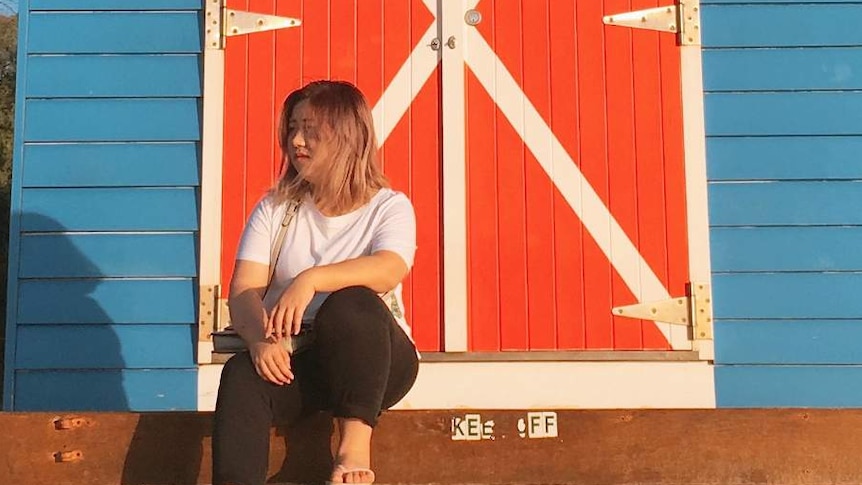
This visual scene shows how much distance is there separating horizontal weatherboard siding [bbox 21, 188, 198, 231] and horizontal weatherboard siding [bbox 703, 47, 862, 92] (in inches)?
82.5

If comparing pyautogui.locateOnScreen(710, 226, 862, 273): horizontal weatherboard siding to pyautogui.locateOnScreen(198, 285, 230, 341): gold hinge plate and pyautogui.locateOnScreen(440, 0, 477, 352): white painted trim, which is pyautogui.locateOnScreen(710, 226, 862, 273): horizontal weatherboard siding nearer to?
pyautogui.locateOnScreen(440, 0, 477, 352): white painted trim

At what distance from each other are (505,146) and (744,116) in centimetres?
94

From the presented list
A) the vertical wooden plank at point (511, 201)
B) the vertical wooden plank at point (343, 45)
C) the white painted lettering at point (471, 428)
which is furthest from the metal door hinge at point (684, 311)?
the white painted lettering at point (471, 428)

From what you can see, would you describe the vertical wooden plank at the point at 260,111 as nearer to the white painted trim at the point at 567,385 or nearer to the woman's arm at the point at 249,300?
the white painted trim at the point at 567,385

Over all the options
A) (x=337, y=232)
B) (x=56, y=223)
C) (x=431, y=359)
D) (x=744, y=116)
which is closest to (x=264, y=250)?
(x=337, y=232)

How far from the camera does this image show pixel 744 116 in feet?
11.9

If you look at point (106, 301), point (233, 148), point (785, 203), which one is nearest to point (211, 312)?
point (106, 301)

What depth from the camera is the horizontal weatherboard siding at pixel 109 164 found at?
3.63 metres

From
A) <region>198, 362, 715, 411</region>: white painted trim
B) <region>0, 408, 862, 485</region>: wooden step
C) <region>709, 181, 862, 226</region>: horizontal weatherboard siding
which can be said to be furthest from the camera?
<region>709, 181, 862, 226</region>: horizontal weatherboard siding

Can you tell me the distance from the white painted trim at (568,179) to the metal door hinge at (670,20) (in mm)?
475

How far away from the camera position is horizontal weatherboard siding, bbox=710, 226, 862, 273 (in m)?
3.55

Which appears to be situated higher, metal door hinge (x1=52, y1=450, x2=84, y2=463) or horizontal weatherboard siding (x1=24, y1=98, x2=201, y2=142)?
horizontal weatherboard siding (x1=24, y1=98, x2=201, y2=142)

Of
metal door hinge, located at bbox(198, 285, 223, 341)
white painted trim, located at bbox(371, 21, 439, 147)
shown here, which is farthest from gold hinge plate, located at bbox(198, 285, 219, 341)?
white painted trim, located at bbox(371, 21, 439, 147)

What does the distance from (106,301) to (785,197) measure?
2.63 meters
